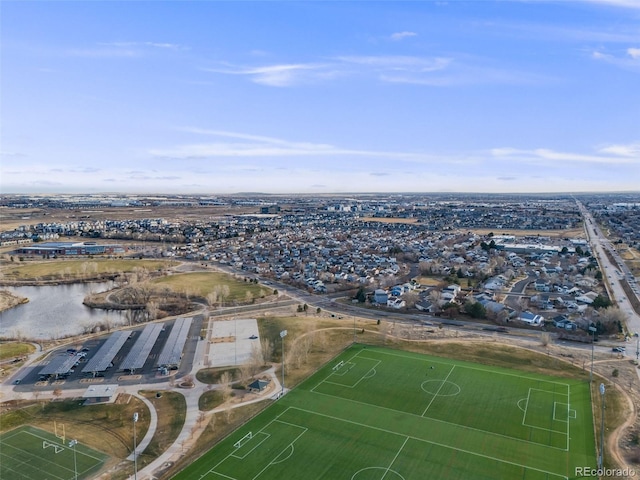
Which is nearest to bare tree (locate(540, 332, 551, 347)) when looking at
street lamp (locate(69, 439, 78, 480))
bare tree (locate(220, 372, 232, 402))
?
bare tree (locate(220, 372, 232, 402))

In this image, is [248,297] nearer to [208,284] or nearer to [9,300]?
[208,284]

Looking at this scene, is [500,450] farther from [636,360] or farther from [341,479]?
[636,360]

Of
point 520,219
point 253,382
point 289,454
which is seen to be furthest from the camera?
point 520,219

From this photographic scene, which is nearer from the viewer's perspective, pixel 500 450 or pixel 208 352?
pixel 500 450

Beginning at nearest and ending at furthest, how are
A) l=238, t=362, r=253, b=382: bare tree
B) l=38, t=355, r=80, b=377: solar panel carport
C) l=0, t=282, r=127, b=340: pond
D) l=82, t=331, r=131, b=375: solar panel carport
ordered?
l=238, t=362, r=253, b=382: bare tree, l=38, t=355, r=80, b=377: solar panel carport, l=82, t=331, r=131, b=375: solar panel carport, l=0, t=282, r=127, b=340: pond

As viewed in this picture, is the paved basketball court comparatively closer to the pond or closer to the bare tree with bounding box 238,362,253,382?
the bare tree with bounding box 238,362,253,382

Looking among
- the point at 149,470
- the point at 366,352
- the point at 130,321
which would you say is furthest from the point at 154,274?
the point at 149,470

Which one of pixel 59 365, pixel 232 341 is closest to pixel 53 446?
pixel 59 365
